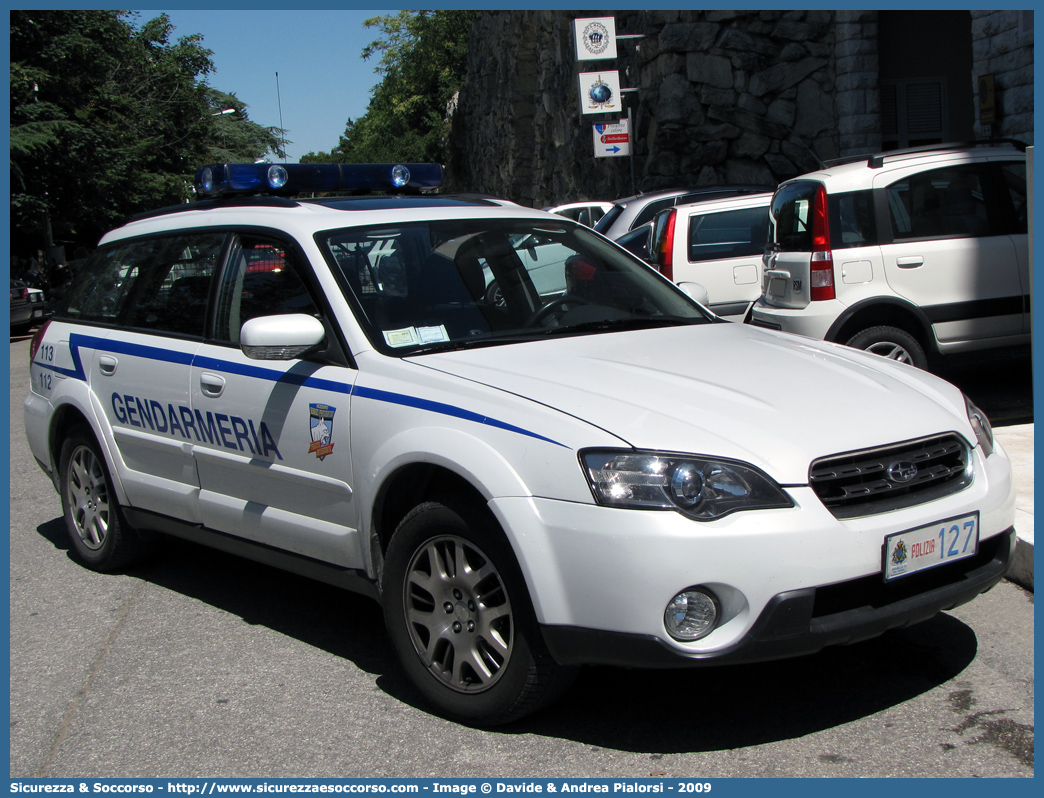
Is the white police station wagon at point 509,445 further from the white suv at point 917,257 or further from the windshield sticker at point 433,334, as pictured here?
the white suv at point 917,257

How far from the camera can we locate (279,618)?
4.73 m

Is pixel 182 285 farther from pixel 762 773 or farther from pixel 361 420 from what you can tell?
pixel 762 773

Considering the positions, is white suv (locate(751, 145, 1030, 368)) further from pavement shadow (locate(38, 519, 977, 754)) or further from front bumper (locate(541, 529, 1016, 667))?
front bumper (locate(541, 529, 1016, 667))

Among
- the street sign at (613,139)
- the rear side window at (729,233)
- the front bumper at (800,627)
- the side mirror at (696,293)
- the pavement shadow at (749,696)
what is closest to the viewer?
the front bumper at (800,627)

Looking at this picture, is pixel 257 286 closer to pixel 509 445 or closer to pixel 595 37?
pixel 509 445

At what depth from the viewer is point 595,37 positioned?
2345 centimetres

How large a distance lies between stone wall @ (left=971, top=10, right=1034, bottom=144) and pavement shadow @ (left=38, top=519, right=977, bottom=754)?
13.2 metres

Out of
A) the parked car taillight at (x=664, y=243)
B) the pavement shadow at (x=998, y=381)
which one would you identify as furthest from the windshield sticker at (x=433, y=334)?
the parked car taillight at (x=664, y=243)

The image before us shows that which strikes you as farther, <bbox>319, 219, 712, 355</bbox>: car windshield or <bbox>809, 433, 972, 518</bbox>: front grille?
<bbox>319, 219, 712, 355</bbox>: car windshield

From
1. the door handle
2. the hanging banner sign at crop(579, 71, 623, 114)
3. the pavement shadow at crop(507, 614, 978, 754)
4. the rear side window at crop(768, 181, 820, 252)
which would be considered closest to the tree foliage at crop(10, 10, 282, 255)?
the hanging banner sign at crop(579, 71, 623, 114)

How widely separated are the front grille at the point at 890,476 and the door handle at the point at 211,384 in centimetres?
247

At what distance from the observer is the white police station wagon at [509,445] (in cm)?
307

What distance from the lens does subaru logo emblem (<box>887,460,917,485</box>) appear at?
327cm
